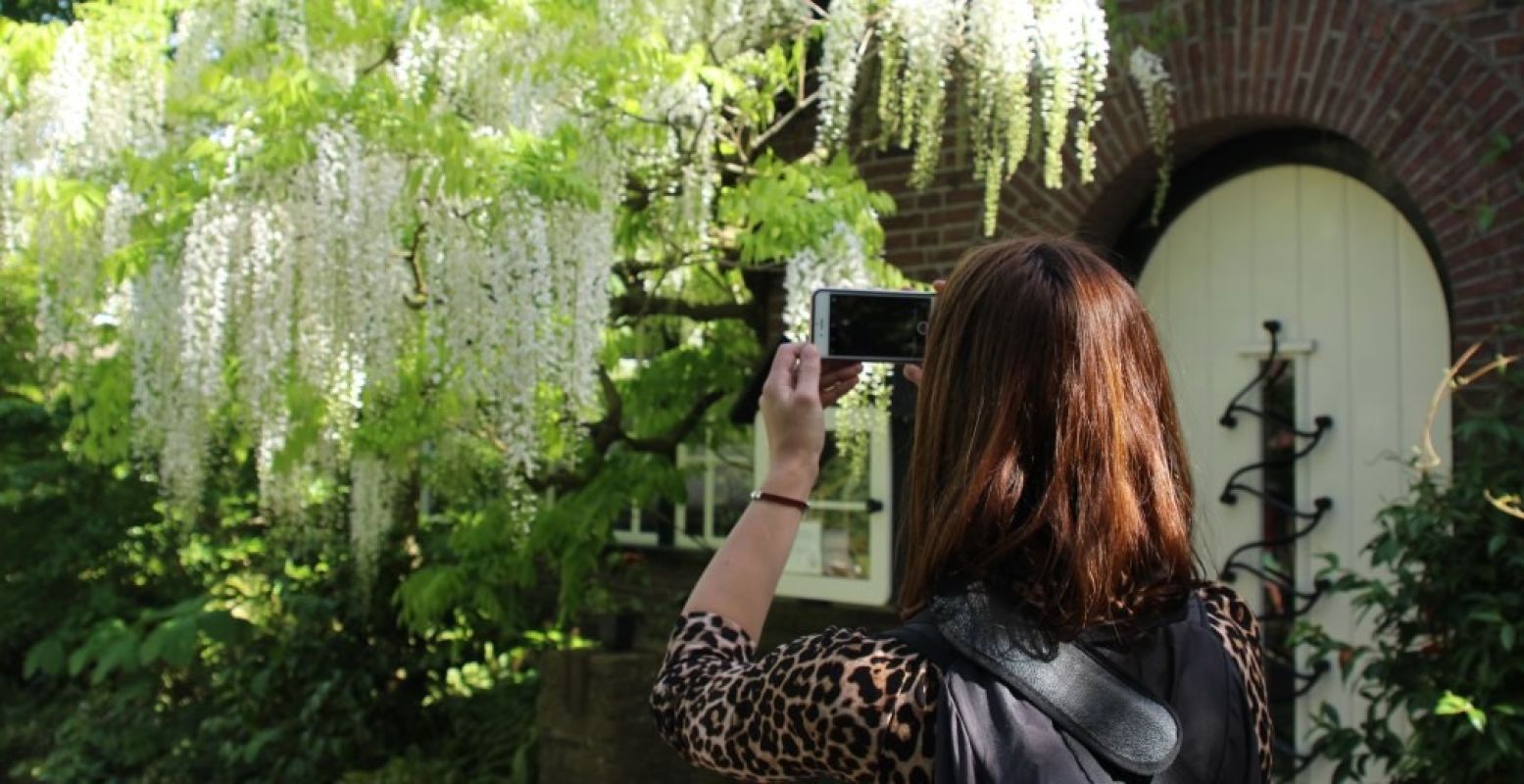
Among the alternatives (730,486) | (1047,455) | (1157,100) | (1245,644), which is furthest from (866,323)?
(730,486)

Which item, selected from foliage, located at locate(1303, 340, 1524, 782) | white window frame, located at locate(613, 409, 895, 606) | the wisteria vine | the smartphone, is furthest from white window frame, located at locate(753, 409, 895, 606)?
the smartphone

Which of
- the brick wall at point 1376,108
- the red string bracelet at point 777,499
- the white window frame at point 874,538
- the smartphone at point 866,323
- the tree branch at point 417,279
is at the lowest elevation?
the white window frame at point 874,538

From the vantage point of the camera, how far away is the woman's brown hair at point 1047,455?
1.48 metres

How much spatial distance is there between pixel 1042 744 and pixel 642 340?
509 centimetres

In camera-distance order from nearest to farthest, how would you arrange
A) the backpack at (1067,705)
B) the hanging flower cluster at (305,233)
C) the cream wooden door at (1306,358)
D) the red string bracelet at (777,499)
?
the backpack at (1067,705), the red string bracelet at (777,499), the hanging flower cluster at (305,233), the cream wooden door at (1306,358)

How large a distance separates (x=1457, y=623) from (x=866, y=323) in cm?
245

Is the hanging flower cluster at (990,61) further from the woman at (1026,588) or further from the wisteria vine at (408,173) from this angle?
the woman at (1026,588)

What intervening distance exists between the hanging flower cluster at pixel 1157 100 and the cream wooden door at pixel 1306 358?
275 millimetres

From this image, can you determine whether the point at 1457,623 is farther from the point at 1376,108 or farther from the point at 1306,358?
the point at 1376,108

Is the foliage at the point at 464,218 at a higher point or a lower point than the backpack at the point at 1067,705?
higher

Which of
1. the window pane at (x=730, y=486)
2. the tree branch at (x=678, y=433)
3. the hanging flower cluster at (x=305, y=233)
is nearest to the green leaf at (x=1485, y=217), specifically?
the hanging flower cluster at (x=305, y=233)

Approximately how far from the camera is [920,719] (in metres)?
1.44

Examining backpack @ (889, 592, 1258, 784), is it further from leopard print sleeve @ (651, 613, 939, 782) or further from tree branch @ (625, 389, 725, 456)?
tree branch @ (625, 389, 725, 456)

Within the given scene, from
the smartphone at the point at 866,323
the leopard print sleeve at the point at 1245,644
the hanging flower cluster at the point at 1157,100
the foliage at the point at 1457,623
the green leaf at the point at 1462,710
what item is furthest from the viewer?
the hanging flower cluster at the point at 1157,100
